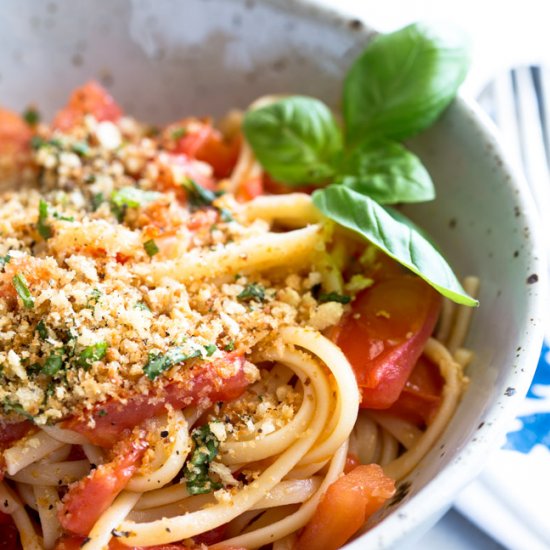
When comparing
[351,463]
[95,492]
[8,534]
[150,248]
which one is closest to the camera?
[95,492]

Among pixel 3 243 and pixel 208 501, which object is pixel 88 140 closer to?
pixel 3 243

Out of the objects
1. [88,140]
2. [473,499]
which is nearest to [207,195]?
[88,140]

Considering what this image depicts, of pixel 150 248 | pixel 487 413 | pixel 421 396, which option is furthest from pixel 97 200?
pixel 487 413

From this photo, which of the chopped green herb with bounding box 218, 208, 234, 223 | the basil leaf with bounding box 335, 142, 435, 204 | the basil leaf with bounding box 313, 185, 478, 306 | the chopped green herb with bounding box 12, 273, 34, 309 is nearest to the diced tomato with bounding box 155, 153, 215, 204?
the chopped green herb with bounding box 218, 208, 234, 223

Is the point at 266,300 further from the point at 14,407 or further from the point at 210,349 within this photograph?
the point at 14,407

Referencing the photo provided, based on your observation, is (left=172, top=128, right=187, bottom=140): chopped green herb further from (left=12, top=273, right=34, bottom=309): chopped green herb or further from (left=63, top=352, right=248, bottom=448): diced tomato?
(left=63, top=352, right=248, bottom=448): diced tomato

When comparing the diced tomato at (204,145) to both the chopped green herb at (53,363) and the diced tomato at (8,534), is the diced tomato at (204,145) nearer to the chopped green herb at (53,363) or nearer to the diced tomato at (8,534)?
the chopped green herb at (53,363)
